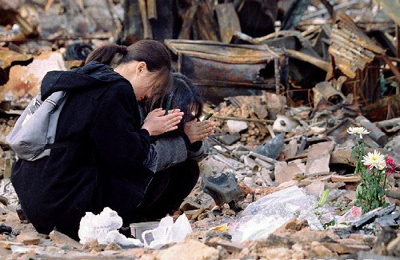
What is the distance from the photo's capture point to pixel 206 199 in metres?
6.34

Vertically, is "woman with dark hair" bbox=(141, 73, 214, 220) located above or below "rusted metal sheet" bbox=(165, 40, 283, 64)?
above

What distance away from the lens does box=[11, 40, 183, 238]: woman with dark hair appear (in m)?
4.10

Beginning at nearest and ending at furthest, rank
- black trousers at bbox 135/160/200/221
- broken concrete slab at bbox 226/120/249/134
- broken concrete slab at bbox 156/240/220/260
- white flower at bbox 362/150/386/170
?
broken concrete slab at bbox 156/240/220/260 → white flower at bbox 362/150/386/170 → black trousers at bbox 135/160/200/221 → broken concrete slab at bbox 226/120/249/134

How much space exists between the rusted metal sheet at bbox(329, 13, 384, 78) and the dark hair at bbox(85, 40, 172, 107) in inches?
240

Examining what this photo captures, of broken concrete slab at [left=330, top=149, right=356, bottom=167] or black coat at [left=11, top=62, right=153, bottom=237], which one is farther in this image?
broken concrete slab at [left=330, top=149, right=356, bottom=167]

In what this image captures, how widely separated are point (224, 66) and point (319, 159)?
4.28 meters

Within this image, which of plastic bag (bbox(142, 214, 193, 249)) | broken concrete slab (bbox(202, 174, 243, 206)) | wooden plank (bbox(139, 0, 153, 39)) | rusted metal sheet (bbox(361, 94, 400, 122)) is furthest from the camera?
wooden plank (bbox(139, 0, 153, 39))

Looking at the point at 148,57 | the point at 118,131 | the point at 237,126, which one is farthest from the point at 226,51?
the point at 118,131

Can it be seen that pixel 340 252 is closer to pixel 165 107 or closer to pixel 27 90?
pixel 165 107

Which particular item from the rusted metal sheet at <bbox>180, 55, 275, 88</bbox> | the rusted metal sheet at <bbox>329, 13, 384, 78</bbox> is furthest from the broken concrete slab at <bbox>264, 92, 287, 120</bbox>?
the rusted metal sheet at <bbox>329, 13, 384, 78</bbox>

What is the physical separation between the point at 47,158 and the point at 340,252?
1.82 meters

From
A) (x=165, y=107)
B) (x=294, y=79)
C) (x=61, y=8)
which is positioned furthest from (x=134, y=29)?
(x=165, y=107)

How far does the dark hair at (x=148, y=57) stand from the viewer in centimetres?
449

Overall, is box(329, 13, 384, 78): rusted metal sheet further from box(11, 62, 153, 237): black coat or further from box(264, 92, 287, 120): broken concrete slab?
box(11, 62, 153, 237): black coat
